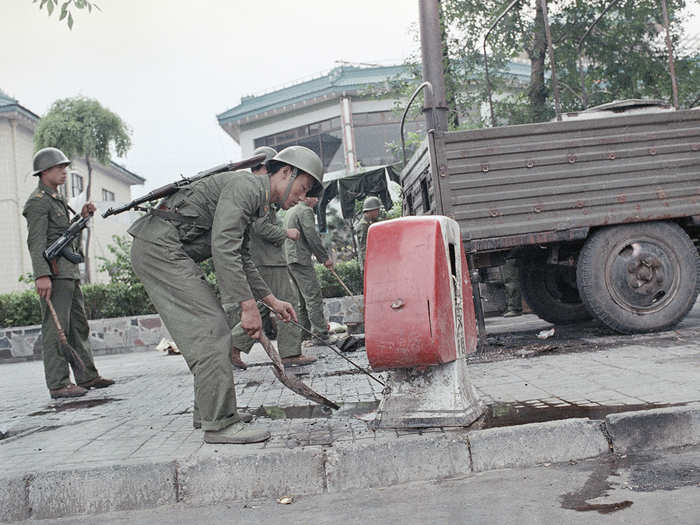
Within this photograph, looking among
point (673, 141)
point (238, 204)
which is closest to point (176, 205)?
point (238, 204)

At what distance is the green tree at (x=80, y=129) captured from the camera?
16547 millimetres

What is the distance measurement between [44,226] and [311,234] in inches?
122

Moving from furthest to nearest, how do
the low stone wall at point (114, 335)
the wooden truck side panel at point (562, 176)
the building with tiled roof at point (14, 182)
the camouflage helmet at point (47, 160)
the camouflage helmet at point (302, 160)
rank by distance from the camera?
the building with tiled roof at point (14, 182) < the low stone wall at point (114, 335) < the camouflage helmet at point (47, 160) < the wooden truck side panel at point (562, 176) < the camouflage helmet at point (302, 160)

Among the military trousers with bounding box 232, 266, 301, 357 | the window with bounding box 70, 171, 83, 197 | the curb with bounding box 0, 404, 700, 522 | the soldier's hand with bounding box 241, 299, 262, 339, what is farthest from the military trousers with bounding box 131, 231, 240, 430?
the window with bounding box 70, 171, 83, 197

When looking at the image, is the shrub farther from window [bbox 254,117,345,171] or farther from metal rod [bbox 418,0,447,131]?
window [bbox 254,117,345,171]

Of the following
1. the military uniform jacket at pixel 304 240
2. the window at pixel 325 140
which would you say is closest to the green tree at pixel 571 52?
the military uniform jacket at pixel 304 240

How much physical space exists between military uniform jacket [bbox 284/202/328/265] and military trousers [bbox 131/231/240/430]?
13.9 feet

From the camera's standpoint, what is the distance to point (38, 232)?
5777 millimetres

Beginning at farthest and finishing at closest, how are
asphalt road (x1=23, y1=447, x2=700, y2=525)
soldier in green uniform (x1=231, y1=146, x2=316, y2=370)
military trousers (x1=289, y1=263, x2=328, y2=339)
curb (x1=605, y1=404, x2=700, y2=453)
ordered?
military trousers (x1=289, y1=263, x2=328, y2=339) < soldier in green uniform (x1=231, y1=146, x2=316, y2=370) < curb (x1=605, y1=404, x2=700, y2=453) < asphalt road (x1=23, y1=447, x2=700, y2=525)

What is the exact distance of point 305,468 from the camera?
10.1ft

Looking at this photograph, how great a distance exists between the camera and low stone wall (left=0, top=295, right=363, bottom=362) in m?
11.6

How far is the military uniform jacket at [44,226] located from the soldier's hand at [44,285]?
0.04 m

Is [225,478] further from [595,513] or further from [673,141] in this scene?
[673,141]

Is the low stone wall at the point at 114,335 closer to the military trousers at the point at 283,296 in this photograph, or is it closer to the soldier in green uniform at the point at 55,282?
the military trousers at the point at 283,296
